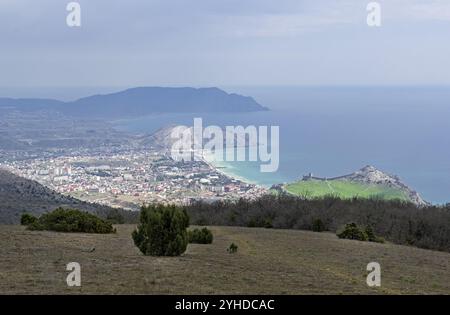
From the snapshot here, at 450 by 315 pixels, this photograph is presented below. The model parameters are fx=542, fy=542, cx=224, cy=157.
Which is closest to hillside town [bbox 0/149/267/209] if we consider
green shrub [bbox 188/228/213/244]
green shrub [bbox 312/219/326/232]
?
green shrub [bbox 312/219/326/232]

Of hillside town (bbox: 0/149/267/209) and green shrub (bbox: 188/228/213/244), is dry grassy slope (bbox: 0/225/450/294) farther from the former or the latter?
hillside town (bbox: 0/149/267/209)

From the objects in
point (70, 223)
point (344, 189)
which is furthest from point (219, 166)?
point (70, 223)

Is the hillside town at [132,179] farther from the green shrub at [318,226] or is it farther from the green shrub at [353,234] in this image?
the green shrub at [353,234]

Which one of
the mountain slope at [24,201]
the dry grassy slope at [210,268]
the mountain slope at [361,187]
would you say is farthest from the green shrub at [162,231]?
the mountain slope at [361,187]
